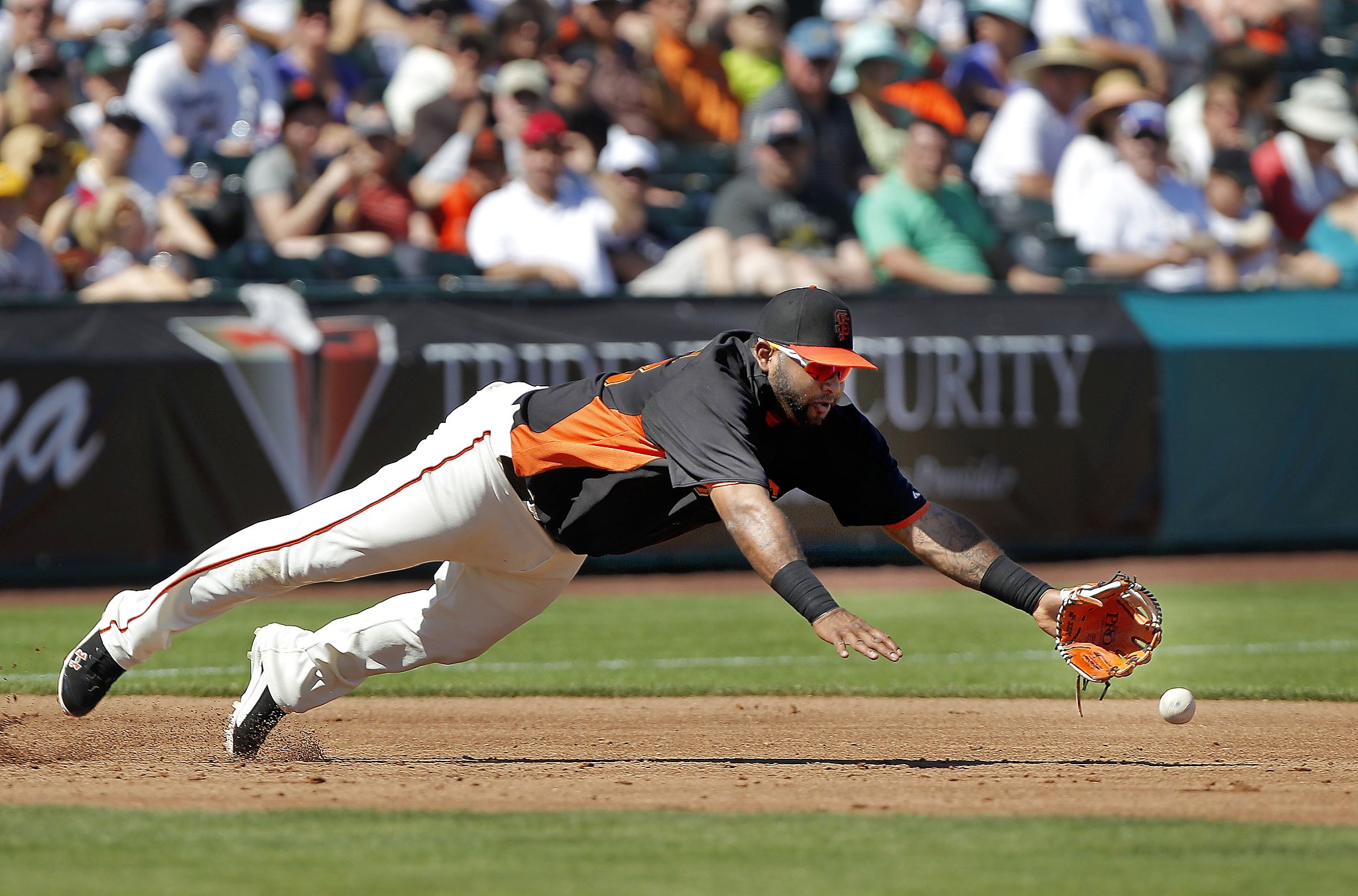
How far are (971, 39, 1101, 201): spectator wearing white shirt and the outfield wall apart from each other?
2.16m

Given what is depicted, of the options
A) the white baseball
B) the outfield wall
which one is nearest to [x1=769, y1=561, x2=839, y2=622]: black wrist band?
the white baseball

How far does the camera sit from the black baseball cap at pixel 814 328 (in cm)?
508

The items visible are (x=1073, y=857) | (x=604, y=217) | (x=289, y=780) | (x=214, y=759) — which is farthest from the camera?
(x=604, y=217)

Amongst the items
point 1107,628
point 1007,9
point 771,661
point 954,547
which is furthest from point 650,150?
point 1107,628

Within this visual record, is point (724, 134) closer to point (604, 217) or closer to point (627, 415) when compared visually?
point (604, 217)

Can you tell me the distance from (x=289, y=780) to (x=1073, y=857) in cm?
237

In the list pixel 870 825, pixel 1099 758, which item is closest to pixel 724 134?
pixel 1099 758

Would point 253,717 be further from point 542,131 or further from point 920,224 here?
point 920,224

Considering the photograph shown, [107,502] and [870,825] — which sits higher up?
[870,825]

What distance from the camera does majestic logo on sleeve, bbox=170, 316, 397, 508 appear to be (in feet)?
34.8

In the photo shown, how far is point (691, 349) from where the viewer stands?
11242 mm

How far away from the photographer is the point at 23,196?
1095 cm

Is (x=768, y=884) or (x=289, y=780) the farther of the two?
(x=289, y=780)

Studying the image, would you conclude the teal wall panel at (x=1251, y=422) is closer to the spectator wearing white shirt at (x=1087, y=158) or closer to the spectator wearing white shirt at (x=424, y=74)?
the spectator wearing white shirt at (x=1087, y=158)
